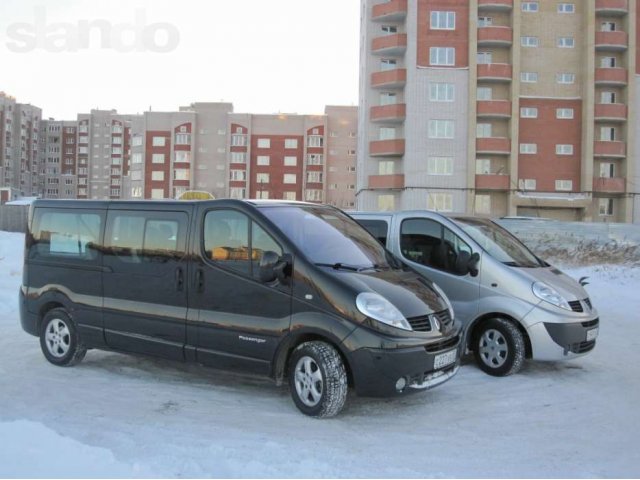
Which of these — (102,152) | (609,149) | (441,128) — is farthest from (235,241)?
(102,152)

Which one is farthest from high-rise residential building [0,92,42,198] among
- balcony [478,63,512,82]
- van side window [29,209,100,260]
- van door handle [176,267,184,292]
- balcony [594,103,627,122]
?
van door handle [176,267,184,292]

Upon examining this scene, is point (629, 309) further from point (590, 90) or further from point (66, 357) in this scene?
point (590, 90)

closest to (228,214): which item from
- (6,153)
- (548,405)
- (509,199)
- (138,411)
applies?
(138,411)

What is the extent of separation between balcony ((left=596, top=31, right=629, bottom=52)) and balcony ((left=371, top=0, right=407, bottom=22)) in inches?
609

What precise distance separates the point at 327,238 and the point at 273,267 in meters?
0.77

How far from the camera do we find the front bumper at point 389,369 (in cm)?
494

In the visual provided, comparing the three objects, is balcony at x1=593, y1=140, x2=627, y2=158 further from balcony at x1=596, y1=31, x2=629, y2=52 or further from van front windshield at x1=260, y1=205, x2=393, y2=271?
van front windshield at x1=260, y1=205, x2=393, y2=271

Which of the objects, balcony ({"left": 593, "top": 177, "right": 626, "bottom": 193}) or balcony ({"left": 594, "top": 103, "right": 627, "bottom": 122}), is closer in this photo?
balcony ({"left": 593, "top": 177, "right": 626, "bottom": 193})

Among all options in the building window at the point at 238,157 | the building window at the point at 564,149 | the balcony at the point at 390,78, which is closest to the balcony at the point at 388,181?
the balcony at the point at 390,78

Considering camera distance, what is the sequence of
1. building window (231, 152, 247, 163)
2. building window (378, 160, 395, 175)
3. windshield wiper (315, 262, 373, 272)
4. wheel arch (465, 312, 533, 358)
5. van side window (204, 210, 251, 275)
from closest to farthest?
windshield wiper (315, 262, 373, 272)
van side window (204, 210, 251, 275)
wheel arch (465, 312, 533, 358)
building window (378, 160, 395, 175)
building window (231, 152, 247, 163)

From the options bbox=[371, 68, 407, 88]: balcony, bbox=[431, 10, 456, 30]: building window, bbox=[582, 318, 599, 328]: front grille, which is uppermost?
bbox=[431, 10, 456, 30]: building window

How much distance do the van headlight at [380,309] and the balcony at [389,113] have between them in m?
45.1

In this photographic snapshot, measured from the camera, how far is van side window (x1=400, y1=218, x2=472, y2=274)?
743 cm

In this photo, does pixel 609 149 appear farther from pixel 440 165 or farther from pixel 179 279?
pixel 179 279
